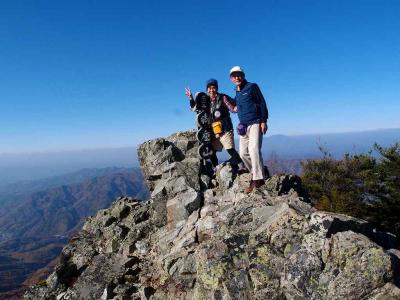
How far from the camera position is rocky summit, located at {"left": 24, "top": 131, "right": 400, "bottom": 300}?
8.47 metres

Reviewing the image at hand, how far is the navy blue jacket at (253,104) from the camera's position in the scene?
13.4 meters

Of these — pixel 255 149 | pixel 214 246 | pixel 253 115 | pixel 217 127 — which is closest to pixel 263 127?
pixel 253 115

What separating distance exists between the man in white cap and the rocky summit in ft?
2.52

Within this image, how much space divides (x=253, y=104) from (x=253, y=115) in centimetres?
43

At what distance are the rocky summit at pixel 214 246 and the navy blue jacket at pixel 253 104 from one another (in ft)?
8.54

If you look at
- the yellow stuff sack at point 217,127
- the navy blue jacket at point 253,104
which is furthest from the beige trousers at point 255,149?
the yellow stuff sack at point 217,127

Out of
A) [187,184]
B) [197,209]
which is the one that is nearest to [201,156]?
[187,184]

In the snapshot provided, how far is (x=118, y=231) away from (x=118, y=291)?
4.40 m

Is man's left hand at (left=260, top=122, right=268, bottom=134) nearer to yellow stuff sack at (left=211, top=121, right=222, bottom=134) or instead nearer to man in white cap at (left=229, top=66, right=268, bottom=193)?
man in white cap at (left=229, top=66, right=268, bottom=193)

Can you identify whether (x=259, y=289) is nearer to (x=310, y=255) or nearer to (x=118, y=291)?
(x=310, y=255)

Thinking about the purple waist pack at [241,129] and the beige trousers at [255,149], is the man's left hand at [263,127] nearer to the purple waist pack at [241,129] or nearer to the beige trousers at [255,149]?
the beige trousers at [255,149]

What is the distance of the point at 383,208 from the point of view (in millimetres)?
33531

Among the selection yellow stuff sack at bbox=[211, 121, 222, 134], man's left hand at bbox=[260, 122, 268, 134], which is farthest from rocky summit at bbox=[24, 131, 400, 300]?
man's left hand at bbox=[260, 122, 268, 134]

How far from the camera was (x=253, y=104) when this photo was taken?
44.1ft
